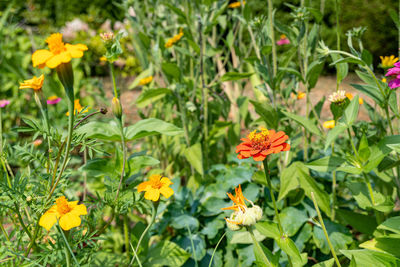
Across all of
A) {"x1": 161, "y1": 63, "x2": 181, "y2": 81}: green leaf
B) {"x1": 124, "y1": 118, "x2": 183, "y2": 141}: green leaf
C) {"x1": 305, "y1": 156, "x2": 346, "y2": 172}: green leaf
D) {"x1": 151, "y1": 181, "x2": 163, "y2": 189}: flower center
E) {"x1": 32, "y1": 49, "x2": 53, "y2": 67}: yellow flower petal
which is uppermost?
{"x1": 32, "y1": 49, "x2": 53, "y2": 67}: yellow flower petal

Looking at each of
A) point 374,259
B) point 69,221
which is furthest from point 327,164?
point 69,221

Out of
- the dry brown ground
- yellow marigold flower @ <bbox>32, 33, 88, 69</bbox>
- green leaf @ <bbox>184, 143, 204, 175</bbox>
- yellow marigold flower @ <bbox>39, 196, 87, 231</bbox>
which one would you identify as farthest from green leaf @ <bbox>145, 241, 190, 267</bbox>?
the dry brown ground

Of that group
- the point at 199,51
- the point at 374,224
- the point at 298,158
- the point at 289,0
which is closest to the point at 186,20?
the point at 199,51

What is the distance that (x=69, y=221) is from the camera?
65 cm

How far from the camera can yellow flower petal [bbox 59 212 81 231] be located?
64cm

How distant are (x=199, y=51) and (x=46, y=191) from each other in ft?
2.22

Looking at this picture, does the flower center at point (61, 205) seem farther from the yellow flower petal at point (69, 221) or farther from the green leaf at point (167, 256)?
the green leaf at point (167, 256)

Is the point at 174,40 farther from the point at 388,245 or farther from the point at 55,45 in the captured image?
the point at 388,245

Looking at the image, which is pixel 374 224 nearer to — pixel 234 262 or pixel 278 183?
pixel 278 183

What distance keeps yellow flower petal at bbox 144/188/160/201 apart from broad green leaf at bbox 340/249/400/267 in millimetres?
395

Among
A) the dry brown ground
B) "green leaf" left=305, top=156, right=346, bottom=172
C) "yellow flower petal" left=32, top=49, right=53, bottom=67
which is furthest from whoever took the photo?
the dry brown ground

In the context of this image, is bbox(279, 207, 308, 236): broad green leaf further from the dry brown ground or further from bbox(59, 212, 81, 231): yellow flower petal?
the dry brown ground

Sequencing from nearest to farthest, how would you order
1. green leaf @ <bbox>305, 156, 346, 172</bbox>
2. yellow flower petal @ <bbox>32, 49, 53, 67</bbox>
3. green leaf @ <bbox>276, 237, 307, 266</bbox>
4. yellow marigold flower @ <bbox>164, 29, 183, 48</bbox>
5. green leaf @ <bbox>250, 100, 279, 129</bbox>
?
yellow flower petal @ <bbox>32, 49, 53, 67</bbox>
green leaf @ <bbox>276, 237, 307, 266</bbox>
green leaf @ <bbox>305, 156, 346, 172</bbox>
green leaf @ <bbox>250, 100, 279, 129</bbox>
yellow marigold flower @ <bbox>164, 29, 183, 48</bbox>

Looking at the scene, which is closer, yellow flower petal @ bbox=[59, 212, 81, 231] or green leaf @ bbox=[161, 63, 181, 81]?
yellow flower petal @ bbox=[59, 212, 81, 231]
